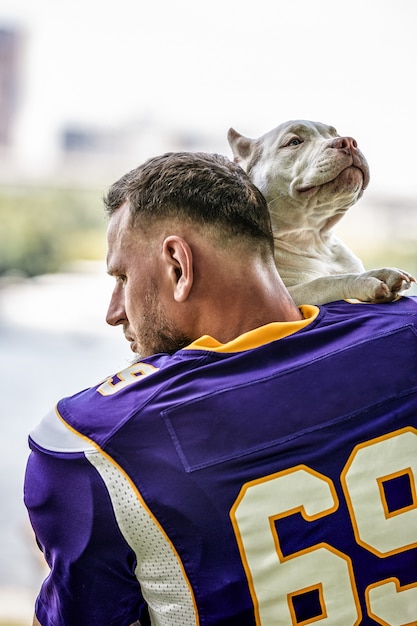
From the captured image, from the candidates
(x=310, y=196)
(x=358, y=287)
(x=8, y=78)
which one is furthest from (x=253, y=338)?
(x=8, y=78)

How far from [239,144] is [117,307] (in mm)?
646

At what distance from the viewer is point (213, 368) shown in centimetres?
85

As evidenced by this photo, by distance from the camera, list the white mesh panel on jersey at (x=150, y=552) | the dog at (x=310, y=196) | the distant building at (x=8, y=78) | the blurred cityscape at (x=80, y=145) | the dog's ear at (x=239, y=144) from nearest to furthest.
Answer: the white mesh panel on jersey at (x=150, y=552) < the dog at (x=310, y=196) < the dog's ear at (x=239, y=144) < the blurred cityscape at (x=80, y=145) < the distant building at (x=8, y=78)

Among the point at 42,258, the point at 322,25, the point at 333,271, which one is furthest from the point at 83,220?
the point at 333,271

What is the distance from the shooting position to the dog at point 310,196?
1354 millimetres

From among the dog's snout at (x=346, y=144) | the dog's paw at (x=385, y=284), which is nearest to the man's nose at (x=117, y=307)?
the dog's paw at (x=385, y=284)

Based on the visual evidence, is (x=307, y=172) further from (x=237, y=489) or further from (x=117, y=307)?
(x=237, y=489)

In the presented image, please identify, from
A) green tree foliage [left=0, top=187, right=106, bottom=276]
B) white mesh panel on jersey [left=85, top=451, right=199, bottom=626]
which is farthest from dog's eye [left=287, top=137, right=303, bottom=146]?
green tree foliage [left=0, top=187, right=106, bottom=276]

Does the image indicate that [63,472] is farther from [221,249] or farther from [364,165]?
[364,165]

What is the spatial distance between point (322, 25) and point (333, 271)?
23.4 feet

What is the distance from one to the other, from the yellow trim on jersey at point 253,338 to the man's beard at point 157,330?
0.31 feet

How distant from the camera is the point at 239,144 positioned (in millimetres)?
1625

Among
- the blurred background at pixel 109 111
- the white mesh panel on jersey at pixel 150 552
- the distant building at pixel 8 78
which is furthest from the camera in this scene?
the distant building at pixel 8 78

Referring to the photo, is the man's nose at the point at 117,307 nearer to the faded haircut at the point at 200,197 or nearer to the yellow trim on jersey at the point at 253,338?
the faded haircut at the point at 200,197
